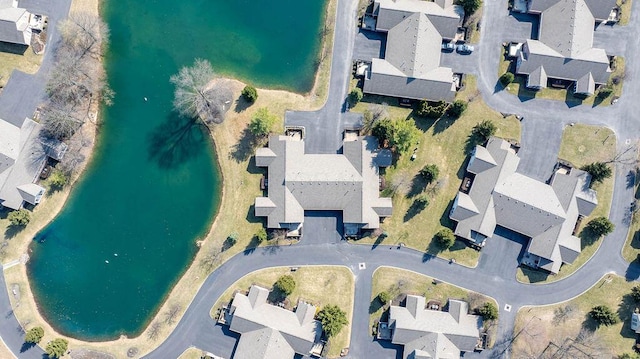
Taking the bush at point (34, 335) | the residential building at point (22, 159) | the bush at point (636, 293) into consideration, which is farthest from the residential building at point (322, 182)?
the bush at point (636, 293)

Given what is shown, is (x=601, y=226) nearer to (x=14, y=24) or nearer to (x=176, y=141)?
(x=176, y=141)

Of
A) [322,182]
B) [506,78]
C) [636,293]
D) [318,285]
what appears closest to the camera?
[322,182]

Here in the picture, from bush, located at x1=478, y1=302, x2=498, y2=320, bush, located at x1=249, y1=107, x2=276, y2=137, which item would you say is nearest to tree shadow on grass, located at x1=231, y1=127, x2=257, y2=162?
bush, located at x1=249, y1=107, x2=276, y2=137

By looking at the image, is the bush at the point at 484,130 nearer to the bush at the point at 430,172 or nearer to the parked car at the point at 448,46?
the bush at the point at 430,172

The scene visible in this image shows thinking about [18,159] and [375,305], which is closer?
[18,159]

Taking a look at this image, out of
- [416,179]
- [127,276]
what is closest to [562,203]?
[416,179]

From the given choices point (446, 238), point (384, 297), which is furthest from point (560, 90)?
point (384, 297)
